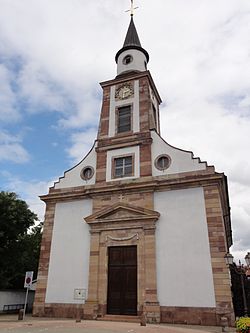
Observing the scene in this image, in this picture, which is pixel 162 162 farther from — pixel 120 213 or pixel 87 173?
pixel 87 173

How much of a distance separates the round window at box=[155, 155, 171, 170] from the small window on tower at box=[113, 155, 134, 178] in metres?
1.45

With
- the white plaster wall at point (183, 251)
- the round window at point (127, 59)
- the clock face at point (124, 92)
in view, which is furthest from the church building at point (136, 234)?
the round window at point (127, 59)

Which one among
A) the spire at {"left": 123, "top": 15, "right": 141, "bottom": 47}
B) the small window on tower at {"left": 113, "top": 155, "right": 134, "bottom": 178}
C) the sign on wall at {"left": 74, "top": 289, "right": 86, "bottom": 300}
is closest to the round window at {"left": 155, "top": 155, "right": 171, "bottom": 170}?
the small window on tower at {"left": 113, "top": 155, "right": 134, "bottom": 178}

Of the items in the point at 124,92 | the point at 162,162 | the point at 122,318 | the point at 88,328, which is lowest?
A: the point at 88,328

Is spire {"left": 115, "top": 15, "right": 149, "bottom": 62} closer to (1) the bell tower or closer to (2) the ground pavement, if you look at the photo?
(1) the bell tower

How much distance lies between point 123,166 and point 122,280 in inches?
239

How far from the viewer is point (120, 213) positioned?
1628 centimetres

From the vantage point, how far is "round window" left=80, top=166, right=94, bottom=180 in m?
18.3

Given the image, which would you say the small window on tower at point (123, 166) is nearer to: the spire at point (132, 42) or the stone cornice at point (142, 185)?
the stone cornice at point (142, 185)

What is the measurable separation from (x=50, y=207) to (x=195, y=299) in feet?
30.8

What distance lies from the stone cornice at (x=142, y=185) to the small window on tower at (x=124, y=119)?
12.3ft

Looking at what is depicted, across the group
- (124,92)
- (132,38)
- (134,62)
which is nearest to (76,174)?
(124,92)

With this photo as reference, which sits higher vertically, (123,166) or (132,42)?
(132,42)

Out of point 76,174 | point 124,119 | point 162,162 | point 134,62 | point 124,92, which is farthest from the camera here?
point 134,62
